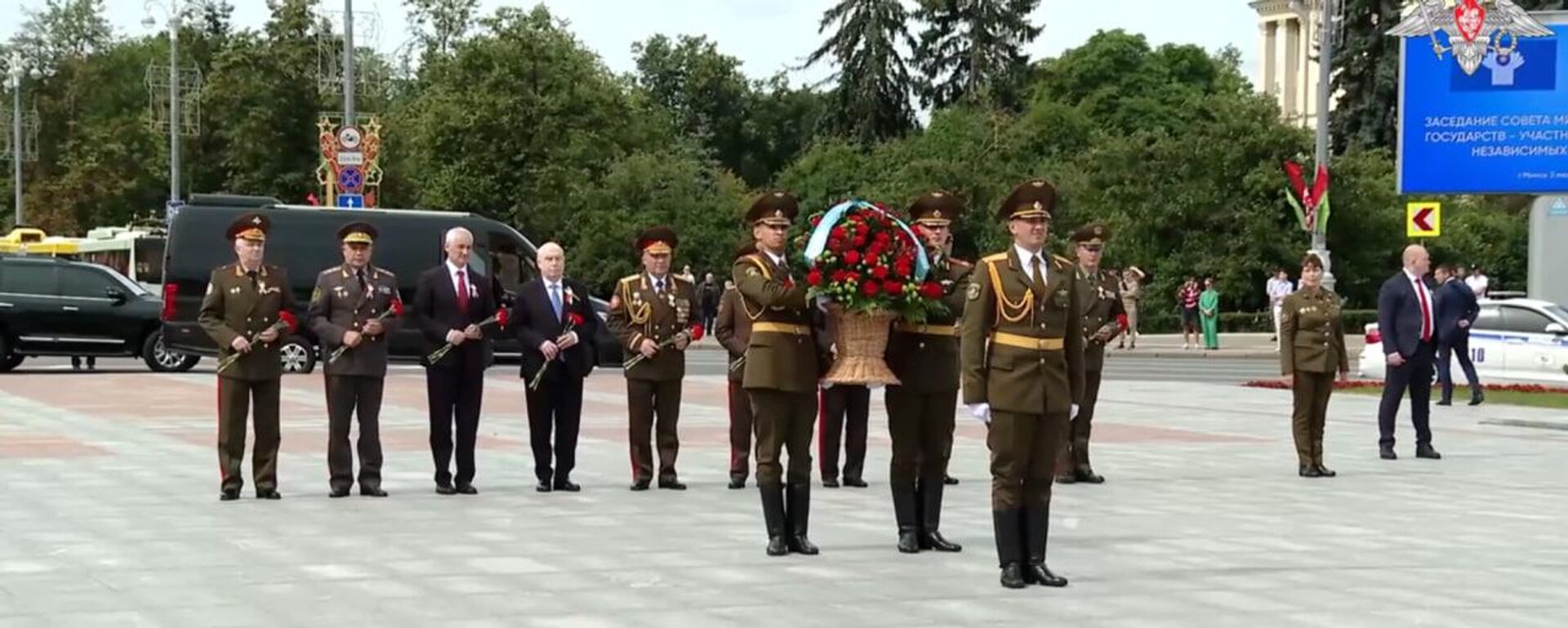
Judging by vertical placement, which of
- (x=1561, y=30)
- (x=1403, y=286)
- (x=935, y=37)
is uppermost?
(x=935, y=37)

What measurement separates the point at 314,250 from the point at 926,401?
20.7 m

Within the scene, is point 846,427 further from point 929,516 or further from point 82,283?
point 82,283

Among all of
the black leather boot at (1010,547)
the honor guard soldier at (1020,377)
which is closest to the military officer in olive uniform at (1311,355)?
the honor guard soldier at (1020,377)

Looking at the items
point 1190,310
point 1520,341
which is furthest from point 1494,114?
point 1190,310

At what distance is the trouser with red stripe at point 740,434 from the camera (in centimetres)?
1418

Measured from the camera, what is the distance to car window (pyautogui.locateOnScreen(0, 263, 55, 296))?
29.5 meters

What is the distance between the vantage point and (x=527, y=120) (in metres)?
67.6

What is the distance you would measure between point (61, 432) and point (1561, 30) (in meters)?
24.0

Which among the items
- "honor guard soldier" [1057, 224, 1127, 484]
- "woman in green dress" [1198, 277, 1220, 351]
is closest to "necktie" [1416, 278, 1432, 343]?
"honor guard soldier" [1057, 224, 1127, 484]

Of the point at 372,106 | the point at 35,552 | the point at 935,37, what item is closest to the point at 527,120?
the point at 372,106

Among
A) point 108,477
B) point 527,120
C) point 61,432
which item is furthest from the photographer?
point 527,120

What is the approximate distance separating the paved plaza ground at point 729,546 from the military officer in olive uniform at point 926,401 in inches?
9.2

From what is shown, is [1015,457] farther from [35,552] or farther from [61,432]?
[61,432]

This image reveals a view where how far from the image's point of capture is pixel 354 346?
1347cm
